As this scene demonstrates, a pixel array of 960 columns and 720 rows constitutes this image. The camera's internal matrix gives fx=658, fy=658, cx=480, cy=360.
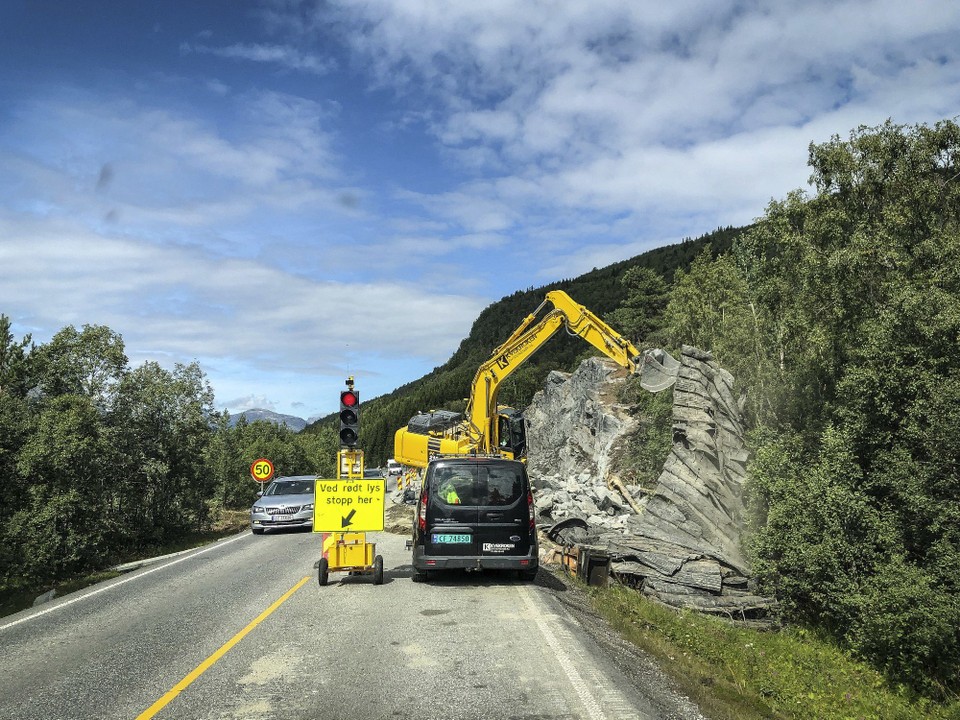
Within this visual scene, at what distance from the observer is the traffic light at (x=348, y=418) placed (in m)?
10.6

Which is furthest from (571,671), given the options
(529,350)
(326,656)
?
(529,350)

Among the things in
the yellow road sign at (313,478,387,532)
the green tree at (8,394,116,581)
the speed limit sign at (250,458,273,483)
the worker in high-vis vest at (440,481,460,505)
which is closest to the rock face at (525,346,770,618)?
the worker in high-vis vest at (440,481,460,505)

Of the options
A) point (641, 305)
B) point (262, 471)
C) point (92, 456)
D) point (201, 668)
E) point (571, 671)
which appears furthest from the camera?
point (641, 305)

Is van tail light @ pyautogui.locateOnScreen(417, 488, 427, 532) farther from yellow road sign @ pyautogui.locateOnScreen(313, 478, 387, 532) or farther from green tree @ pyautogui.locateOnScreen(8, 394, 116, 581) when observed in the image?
green tree @ pyautogui.locateOnScreen(8, 394, 116, 581)

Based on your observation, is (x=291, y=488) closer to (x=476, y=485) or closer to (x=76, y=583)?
(x=76, y=583)

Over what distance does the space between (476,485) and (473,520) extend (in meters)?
0.58

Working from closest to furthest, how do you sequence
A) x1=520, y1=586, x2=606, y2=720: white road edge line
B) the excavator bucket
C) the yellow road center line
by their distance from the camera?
x1=520, y1=586, x2=606, y2=720: white road edge line, the yellow road center line, the excavator bucket

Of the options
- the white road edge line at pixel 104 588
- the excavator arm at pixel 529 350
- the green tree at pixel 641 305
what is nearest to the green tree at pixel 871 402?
the excavator arm at pixel 529 350

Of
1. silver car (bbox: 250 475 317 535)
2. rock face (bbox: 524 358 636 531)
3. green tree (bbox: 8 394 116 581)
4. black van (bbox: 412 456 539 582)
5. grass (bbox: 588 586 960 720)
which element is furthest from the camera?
rock face (bbox: 524 358 636 531)

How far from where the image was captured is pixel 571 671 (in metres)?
5.98

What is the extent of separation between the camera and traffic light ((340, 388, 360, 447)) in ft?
34.8

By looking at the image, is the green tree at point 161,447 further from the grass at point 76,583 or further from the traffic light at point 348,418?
the traffic light at point 348,418

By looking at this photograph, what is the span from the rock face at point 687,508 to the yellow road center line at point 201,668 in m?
9.07

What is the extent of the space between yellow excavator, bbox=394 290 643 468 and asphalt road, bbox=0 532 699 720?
12563mm
